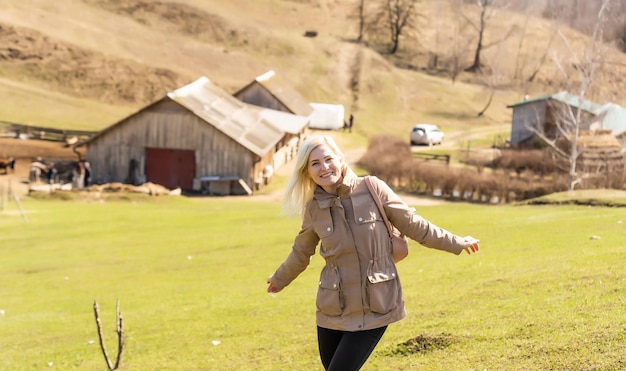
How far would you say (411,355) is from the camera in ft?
29.6

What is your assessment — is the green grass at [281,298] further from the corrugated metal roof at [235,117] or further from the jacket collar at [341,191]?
the corrugated metal roof at [235,117]

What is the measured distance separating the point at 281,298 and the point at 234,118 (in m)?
37.4

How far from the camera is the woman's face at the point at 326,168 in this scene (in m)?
6.05

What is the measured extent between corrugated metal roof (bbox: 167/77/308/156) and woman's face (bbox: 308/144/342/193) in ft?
128

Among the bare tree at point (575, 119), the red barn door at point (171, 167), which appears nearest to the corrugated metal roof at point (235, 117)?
the red barn door at point (171, 167)

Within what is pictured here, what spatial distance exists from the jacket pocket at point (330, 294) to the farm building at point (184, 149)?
39041 millimetres

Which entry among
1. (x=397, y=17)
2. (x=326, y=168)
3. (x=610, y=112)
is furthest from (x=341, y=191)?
(x=397, y=17)

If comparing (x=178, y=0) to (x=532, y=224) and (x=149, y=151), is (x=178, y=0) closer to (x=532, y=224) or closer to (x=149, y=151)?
(x=149, y=151)

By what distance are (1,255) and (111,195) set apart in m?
17.0

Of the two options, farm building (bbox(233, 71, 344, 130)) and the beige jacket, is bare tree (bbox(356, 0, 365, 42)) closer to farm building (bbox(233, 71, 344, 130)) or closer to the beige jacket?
farm building (bbox(233, 71, 344, 130))

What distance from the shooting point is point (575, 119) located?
45094 millimetres

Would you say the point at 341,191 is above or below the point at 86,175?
above

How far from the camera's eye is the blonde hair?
6.16 meters

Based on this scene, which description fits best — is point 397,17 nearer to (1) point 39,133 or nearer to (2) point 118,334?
(1) point 39,133
